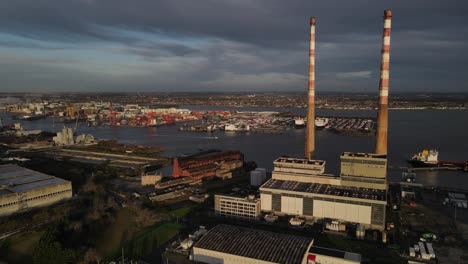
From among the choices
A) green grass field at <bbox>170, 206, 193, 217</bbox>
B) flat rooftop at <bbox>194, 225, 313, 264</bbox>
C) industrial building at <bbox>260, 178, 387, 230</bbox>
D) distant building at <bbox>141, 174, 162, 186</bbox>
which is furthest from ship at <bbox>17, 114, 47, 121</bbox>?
flat rooftop at <bbox>194, 225, 313, 264</bbox>

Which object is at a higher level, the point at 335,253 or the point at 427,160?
the point at 427,160

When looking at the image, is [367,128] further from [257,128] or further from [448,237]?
[448,237]

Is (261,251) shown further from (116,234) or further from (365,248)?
(116,234)

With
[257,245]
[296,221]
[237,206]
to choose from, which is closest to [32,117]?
[237,206]

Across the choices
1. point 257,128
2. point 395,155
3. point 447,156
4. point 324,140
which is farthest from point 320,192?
point 257,128

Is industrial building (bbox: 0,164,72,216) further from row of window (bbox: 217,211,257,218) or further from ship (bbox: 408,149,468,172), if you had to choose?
ship (bbox: 408,149,468,172)

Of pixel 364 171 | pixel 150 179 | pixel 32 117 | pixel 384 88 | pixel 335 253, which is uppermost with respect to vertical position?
pixel 384 88

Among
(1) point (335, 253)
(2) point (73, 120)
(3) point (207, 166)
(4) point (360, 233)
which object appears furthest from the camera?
(2) point (73, 120)

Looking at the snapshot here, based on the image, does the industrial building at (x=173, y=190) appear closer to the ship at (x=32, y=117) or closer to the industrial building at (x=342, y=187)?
the industrial building at (x=342, y=187)
